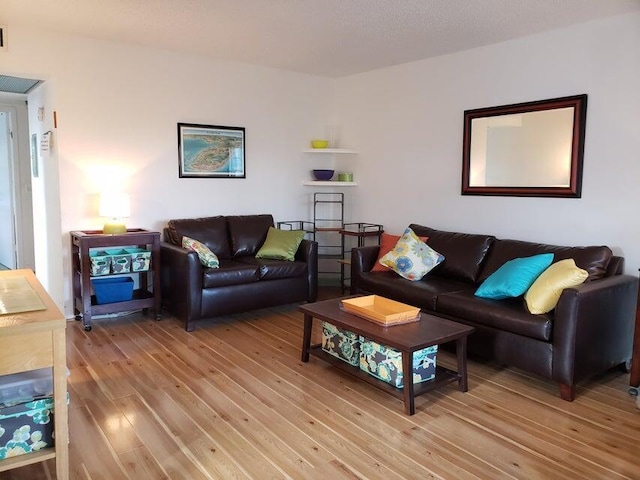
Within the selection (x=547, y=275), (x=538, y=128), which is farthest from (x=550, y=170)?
(x=547, y=275)

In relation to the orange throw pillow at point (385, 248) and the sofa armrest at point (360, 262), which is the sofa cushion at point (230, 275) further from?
the orange throw pillow at point (385, 248)

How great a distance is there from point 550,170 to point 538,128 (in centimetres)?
34

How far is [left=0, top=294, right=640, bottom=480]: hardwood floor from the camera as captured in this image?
215 centimetres

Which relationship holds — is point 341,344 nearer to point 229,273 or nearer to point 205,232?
point 229,273

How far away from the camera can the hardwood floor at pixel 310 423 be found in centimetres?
215

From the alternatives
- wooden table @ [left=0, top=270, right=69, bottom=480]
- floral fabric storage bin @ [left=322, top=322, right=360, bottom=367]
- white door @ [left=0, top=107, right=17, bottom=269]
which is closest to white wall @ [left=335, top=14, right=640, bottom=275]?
floral fabric storage bin @ [left=322, top=322, right=360, bottom=367]

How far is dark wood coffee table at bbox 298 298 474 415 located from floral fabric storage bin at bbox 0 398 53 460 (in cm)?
156

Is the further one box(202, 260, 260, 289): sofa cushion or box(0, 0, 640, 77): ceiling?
box(202, 260, 260, 289): sofa cushion

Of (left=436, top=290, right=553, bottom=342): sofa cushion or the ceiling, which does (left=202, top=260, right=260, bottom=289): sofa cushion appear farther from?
the ceiling

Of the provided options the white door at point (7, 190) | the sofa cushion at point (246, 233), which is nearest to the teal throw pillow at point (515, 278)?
the sofa cushion at point (246, 233)

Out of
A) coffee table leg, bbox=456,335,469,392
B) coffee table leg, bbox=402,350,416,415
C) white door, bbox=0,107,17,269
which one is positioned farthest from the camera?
white door, bbox=0,107,17,269

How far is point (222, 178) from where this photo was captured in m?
5.00

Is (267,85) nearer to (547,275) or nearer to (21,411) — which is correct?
(547,275)

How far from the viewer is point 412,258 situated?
396 centimetres
